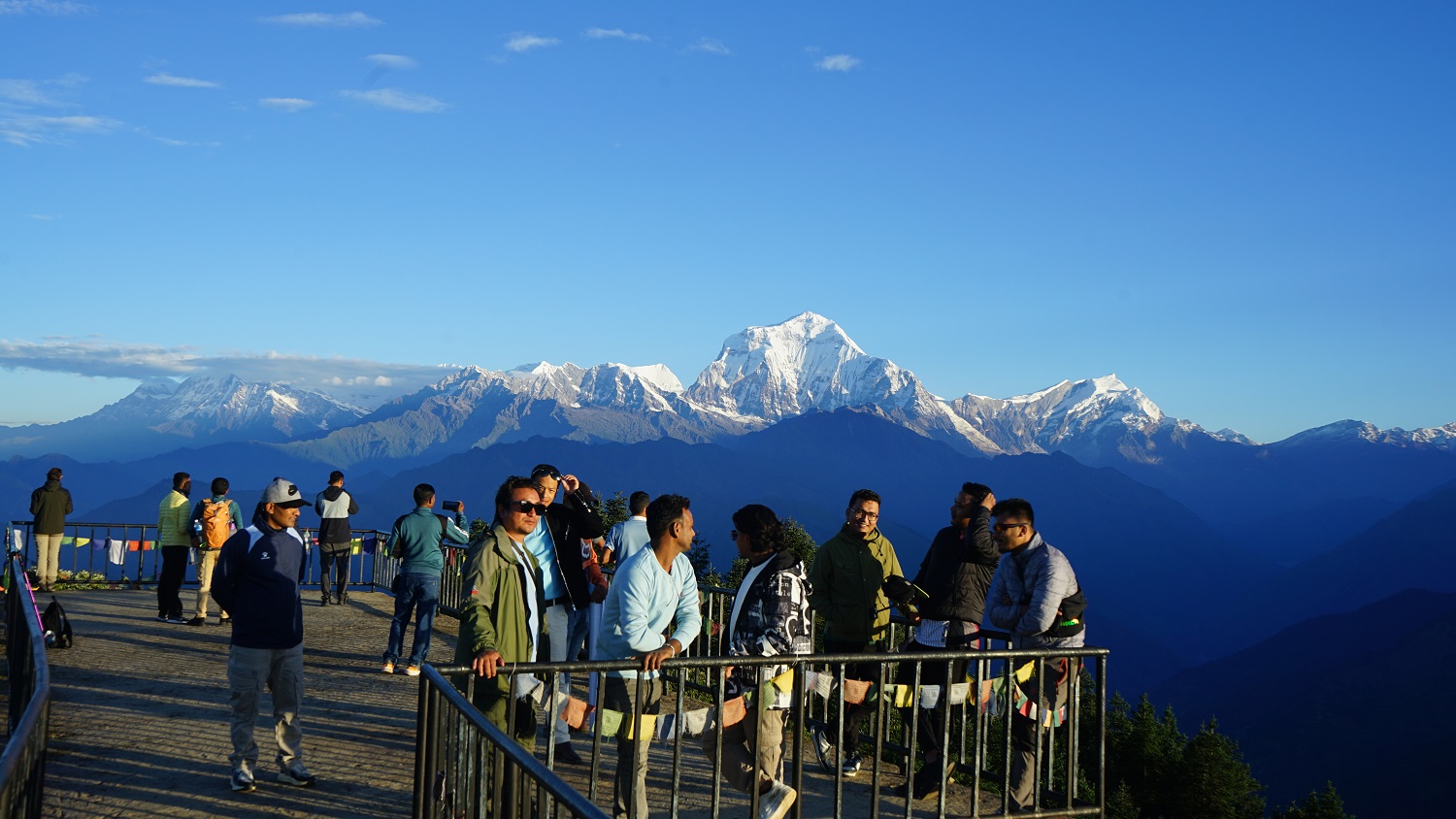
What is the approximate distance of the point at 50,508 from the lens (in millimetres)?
15039

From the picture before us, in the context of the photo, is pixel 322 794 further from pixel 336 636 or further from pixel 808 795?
pixel 336 636

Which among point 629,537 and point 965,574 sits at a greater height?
point 629,537

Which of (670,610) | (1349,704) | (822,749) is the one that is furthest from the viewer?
(1349,704)

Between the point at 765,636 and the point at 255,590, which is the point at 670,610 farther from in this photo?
the point at 255,590

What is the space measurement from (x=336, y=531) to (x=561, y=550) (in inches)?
294

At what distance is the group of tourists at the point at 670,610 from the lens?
223 inches

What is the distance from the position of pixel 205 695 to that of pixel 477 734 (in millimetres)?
6478

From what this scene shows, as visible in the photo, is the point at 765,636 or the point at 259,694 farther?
the point at 259,694

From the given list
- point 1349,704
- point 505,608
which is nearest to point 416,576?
point 505,608

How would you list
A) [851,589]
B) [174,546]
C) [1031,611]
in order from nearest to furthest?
[1031,611]
[851,589]
[174,546]

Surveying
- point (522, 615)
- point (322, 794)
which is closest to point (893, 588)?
point (522, 615)

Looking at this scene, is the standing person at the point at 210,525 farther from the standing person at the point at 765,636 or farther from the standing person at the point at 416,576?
the standing person at the point at 765,636

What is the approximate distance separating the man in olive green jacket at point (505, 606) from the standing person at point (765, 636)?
1.10 metres

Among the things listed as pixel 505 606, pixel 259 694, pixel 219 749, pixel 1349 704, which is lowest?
pixel 1349 704
